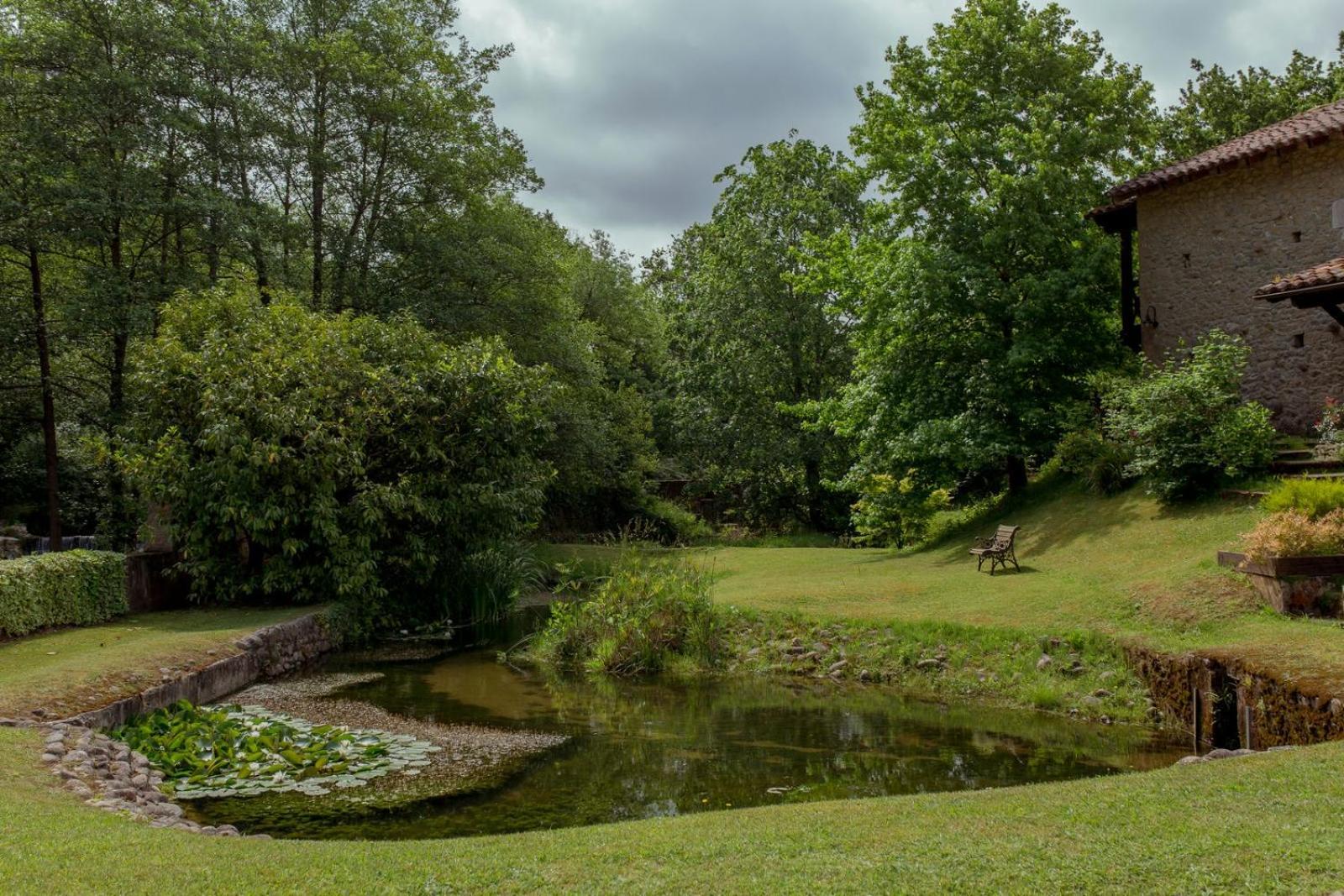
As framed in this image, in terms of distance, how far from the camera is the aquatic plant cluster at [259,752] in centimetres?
920

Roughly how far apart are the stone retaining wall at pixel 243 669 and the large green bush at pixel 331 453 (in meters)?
1.19

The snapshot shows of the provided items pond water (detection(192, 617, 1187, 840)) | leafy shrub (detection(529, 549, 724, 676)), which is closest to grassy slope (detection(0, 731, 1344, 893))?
pond water (detection(192, 617, 1187, 840))

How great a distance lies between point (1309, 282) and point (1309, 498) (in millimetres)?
4178

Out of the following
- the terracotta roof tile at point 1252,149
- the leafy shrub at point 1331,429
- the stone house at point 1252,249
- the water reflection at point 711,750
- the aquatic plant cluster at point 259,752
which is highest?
the terracotta roof tile at point 1252,149

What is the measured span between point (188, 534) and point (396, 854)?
552 inches

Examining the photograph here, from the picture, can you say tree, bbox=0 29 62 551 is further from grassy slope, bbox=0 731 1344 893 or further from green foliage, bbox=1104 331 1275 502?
green foliage, bbox=1104 331 1275 502

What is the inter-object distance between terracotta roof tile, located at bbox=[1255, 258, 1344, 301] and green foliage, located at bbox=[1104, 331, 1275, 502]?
255 cm

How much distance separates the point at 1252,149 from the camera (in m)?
19.4

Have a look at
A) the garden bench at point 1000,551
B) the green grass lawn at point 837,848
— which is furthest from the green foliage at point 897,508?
the green grass lawn at point 837,848

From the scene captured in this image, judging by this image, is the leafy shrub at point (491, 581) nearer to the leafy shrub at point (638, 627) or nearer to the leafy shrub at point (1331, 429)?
the leafy shrub at point (638, 627)

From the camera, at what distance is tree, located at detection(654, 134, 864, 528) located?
110 ft

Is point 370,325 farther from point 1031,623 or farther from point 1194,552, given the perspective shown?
point 1194,552

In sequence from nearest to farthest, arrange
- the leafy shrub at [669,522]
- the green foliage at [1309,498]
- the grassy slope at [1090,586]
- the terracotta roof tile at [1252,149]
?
the grassy slope at [1090,586] → the green foliage at [1309,498] → the terracotta roof tile at [1252,149] → the leafy shrub at [669,522]

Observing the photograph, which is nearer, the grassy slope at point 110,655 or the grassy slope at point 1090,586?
the grassy slope at point 110,655
